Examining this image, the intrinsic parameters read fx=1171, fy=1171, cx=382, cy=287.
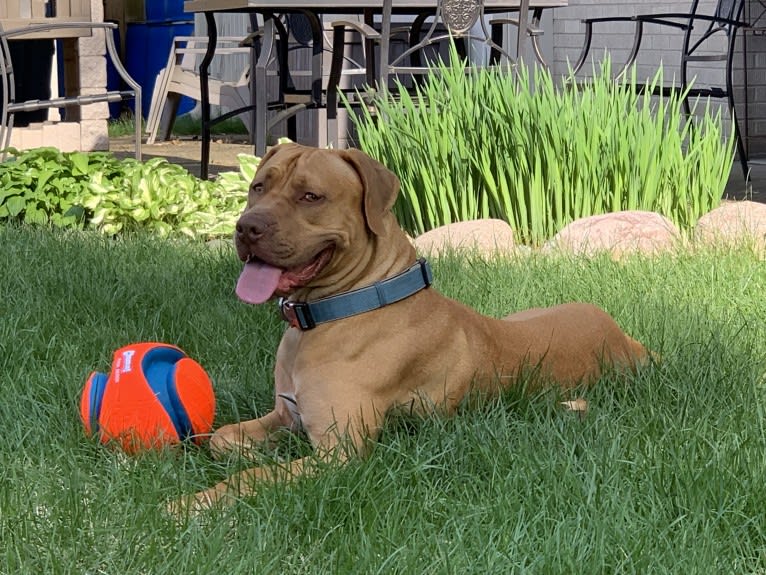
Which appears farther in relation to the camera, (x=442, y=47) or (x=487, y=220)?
(x=442, y=47)

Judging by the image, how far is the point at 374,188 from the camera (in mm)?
2906

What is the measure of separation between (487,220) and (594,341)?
2.09 m

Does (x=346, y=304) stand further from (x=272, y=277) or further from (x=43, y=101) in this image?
(x=43, y=101)

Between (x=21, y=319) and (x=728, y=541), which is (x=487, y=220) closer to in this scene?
(x=21, y=319)

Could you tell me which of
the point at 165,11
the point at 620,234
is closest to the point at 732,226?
the point at 620,234

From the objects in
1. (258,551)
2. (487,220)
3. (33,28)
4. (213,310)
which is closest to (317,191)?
(258,551)

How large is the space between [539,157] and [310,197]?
2579mm

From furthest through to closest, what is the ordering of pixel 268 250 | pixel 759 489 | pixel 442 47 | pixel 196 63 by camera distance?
1. pixel 196 63
2. pixel 442 47
3. pixel 268 250
4. pixel 759 489

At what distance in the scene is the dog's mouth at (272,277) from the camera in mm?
2812

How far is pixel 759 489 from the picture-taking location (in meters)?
2.51

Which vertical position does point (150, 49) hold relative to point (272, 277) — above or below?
below

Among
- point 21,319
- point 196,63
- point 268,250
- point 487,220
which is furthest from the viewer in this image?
point 196,63

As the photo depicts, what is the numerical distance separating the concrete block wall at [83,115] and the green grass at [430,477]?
552cm

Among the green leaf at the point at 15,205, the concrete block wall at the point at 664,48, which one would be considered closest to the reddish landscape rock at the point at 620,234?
the green leaf at the point at 15,205
